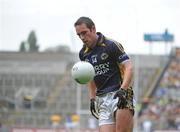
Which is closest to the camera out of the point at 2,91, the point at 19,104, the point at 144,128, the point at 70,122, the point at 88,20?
the point at 88,20

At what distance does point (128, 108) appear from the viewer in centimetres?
839

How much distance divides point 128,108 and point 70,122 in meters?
29.6

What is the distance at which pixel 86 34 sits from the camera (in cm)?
820

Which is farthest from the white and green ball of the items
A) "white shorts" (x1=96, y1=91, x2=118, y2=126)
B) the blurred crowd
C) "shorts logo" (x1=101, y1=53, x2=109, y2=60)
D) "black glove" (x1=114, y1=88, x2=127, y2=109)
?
the blurred crowd

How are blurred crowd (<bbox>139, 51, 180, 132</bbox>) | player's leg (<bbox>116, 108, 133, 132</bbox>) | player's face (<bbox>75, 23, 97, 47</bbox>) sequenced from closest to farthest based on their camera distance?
player's face (<bbox>75, 23, 97, 47</bbox>)
player's leg (<bbox>116, 108, 133, 132</bbox>)
blurred crowd (<bbox>139, 51, 180, 132</bbox>)

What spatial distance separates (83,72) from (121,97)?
0.55 meters

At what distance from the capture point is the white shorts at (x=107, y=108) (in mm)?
8570

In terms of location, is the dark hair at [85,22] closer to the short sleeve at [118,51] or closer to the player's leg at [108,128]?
the short sleeve at [118,51]

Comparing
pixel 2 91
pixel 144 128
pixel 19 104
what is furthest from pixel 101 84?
pixel 2 91

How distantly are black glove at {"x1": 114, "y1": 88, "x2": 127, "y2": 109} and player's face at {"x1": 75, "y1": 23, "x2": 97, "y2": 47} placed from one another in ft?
2.30

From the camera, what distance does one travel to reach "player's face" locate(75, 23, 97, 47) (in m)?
8.13

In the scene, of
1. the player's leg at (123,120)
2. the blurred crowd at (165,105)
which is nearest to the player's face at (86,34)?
the player's leg at (123,120)

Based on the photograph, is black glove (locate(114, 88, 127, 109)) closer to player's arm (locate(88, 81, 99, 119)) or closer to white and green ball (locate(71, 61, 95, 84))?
white and green ball (locate(71, 61, 95, 84))

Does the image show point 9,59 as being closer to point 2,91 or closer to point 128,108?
point 2,91
